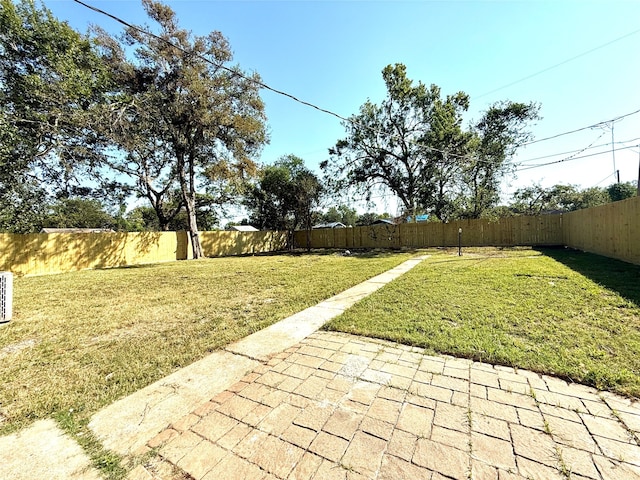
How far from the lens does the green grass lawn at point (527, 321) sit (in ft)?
7.34

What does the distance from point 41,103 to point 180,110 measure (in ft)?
14.5

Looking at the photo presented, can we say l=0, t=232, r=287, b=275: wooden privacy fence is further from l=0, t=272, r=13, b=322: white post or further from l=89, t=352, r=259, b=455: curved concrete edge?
l=89, t=352, r=259, b=455: curved concrete edge

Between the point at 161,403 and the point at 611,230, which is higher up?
the point at 611,230

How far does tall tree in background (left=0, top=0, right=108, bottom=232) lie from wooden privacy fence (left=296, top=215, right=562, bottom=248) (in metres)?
13.6

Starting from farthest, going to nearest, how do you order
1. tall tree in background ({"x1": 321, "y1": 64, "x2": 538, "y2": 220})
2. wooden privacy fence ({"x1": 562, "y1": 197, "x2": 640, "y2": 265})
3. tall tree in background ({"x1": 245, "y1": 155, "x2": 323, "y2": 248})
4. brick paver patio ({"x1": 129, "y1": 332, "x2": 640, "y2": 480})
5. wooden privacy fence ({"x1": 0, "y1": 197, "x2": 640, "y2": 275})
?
1. tall tree in background ({"x1": 245, "y1": 155, "x2": 323, "y2": 248})
2. tall tree in background ({"x1": 321, "y1": 64, "x2": 538, "y2": 220})
3. wooden privacy fence ({"x1": 0, "y1": 197, "x2": 640, "y2": 275})
4. wooden privacy fence ({"x1": 562, "y1": 197, "x2": 640, "y2": 265})
5. brick paver patio ({"x1": 129, "y1": 332, "x2": 640, "y2": 480})

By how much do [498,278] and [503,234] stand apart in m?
10.2

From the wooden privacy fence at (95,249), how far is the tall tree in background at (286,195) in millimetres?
4412

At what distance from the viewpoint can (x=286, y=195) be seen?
18.9 meters

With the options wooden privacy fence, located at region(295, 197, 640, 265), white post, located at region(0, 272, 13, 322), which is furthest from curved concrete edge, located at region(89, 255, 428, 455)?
wooden privacy fence, located at region(295, 197, 640, 265)

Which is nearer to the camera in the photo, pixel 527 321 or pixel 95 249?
pixel 527 321

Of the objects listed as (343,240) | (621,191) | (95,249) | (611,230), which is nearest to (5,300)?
(95,249)

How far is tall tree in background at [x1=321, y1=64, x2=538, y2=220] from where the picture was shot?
15.0 meters

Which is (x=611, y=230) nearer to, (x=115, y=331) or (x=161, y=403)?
(x=161, y=403)

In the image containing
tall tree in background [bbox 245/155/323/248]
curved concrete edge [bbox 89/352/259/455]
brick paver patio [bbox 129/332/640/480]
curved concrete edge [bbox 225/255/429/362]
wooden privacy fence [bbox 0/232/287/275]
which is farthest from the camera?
tall tree in background [bbox 245/155/323/248]
